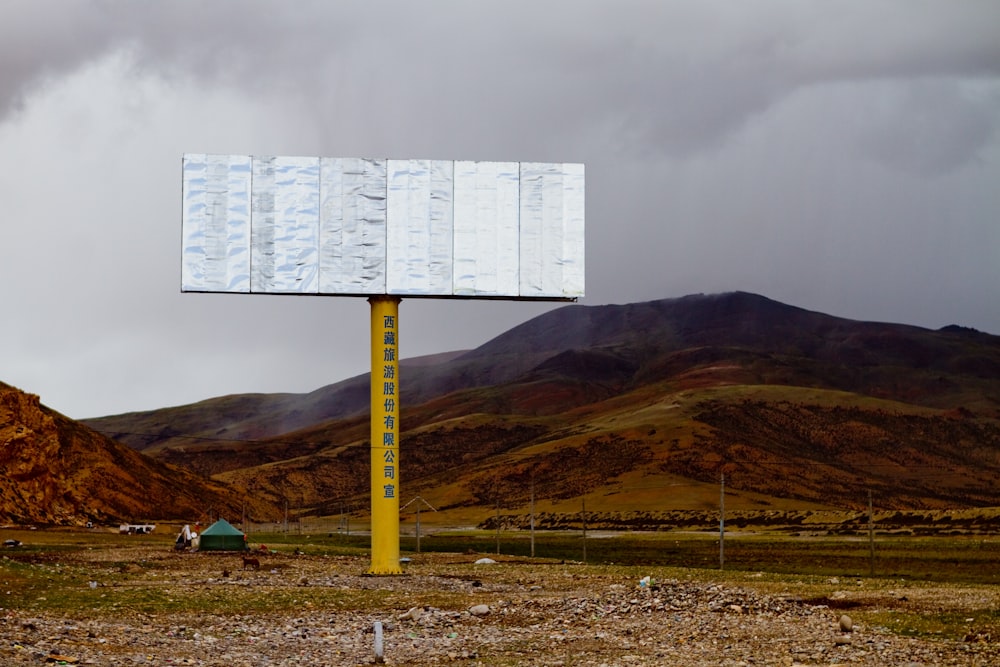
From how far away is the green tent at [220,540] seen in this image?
189ft

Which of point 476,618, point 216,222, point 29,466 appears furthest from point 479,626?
point 29,466

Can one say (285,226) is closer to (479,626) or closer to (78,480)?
(479,626)

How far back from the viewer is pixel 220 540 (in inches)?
2277

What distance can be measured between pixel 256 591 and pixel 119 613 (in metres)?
7.51

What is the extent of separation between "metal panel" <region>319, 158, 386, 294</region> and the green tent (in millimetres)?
20917

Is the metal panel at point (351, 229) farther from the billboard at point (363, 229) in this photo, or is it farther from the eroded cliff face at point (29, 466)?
the eroded cliff face at point (29, 466)

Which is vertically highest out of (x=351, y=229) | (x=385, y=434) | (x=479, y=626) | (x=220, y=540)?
(x=351, y=229)

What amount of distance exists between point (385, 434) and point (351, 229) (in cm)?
688

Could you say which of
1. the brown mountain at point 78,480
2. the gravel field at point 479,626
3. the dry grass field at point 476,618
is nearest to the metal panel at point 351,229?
the dry grass field at point 476,618

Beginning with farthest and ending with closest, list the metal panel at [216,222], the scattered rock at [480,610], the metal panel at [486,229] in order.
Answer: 1. the metal panel at [486,229]
2. the metal panel at [216,222]
3. the scattered rock at [480,610]

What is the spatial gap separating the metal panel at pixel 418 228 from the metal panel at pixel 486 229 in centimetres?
38

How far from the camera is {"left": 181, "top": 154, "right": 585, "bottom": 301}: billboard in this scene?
1622 inches

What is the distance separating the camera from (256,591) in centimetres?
3366

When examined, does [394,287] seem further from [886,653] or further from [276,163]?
[886,653]
